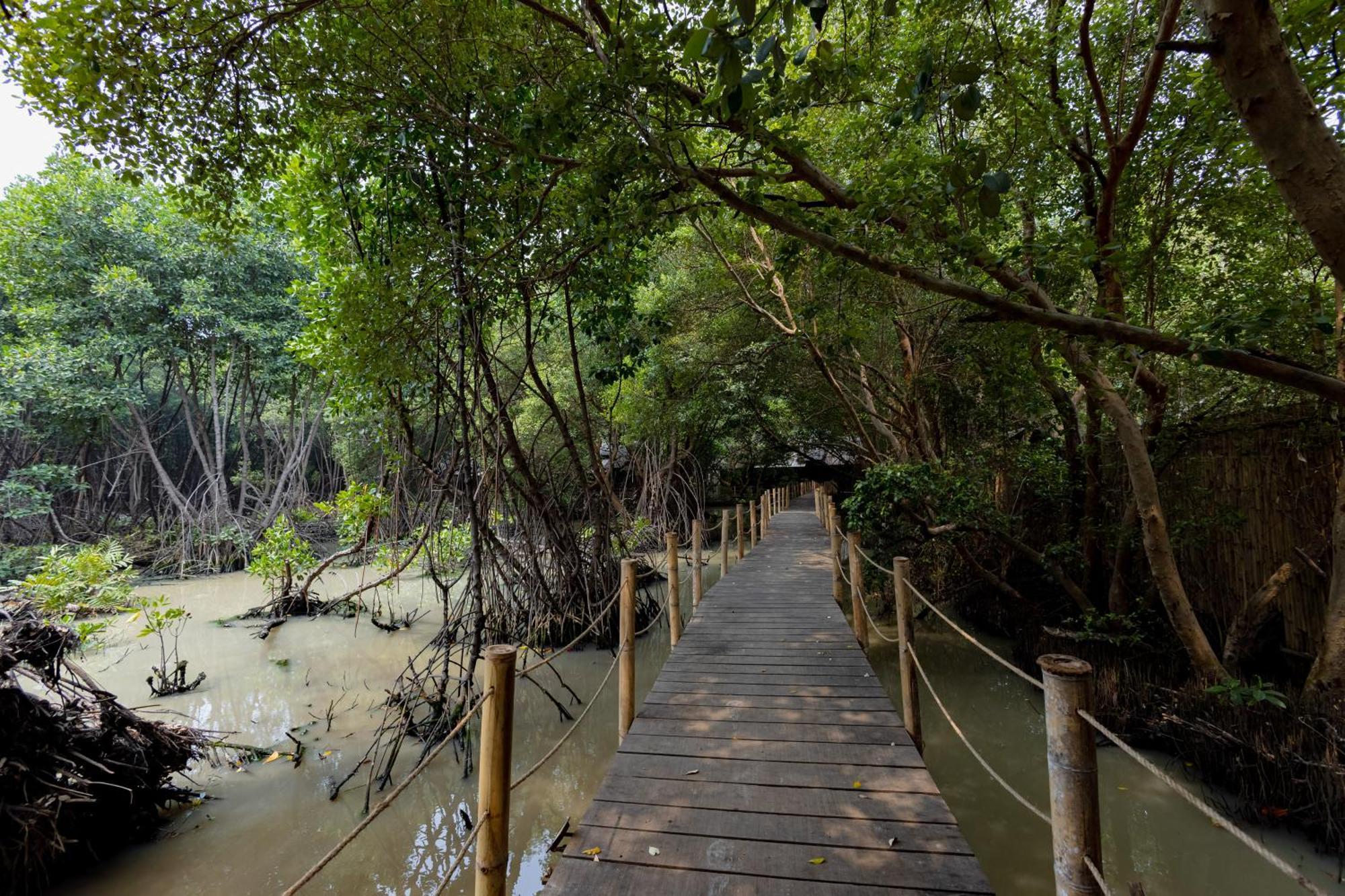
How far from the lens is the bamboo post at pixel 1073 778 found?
1564 millimetres

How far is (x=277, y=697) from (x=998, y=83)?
9.14m

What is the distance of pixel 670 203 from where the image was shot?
4191mm

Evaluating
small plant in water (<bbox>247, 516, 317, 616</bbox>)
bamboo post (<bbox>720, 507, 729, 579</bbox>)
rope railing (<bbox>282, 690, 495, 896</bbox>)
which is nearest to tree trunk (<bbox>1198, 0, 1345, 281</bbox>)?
rope railing (<bbox>282, 690, 495, 896</bbox>)

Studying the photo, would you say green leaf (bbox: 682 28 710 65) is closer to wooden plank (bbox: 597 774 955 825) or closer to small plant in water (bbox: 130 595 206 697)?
wooden plank (bbox: 597 774 955 825)

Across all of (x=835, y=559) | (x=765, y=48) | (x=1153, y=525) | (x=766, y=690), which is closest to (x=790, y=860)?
(x=766, y=690)

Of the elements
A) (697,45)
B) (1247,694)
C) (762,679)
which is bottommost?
(1247,694)

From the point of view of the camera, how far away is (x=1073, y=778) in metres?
1.58

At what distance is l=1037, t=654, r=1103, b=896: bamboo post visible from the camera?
1564 millimetres

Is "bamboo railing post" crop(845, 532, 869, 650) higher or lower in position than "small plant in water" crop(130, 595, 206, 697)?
higher

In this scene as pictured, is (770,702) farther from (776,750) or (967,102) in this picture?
(967,102)

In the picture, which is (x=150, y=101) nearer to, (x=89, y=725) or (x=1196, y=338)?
(x=89, y=725)

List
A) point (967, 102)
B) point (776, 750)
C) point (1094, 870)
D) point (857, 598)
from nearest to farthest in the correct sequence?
point (1094, 870) < point (967, 102) < point (776, 750) < point (857, 598)

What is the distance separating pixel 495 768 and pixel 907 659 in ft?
7.86

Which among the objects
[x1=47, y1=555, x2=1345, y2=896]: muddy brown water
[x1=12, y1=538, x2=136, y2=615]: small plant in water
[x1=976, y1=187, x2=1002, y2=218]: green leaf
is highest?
[x1=976, y1=187, x2=1002, y2=218]: green leaf
